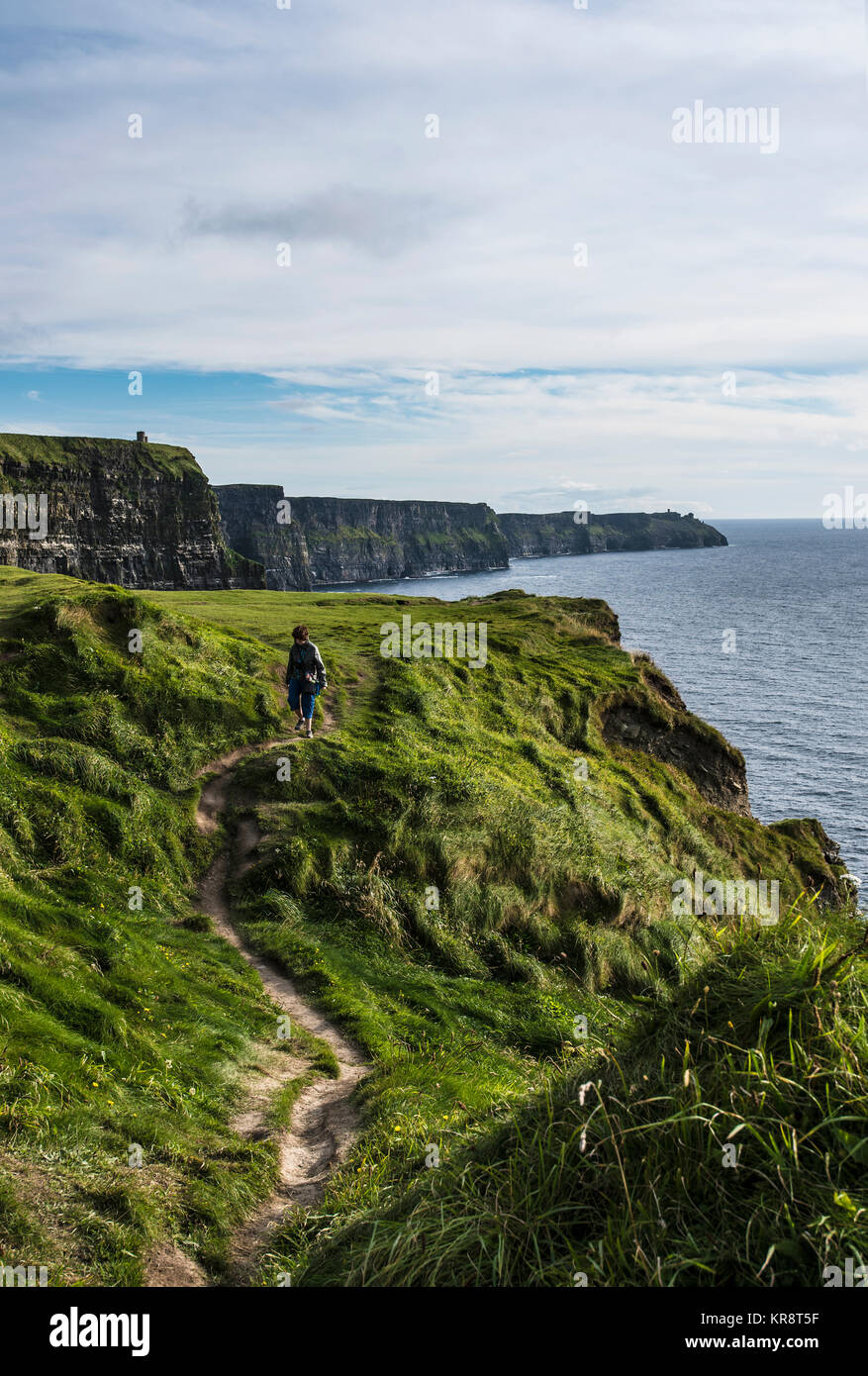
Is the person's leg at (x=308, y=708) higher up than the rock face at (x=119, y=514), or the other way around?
the rock face at (x=119, y=514)

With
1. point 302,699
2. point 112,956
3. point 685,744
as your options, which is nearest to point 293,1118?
point 112,956

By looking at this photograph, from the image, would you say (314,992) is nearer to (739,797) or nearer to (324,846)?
(324,846)

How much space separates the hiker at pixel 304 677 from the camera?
2067 cm

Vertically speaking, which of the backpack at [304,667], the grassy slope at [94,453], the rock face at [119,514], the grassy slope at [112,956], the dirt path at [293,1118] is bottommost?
the dirt path at [293,1118]

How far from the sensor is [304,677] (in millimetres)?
21203

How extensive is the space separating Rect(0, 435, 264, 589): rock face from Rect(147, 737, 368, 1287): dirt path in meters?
130

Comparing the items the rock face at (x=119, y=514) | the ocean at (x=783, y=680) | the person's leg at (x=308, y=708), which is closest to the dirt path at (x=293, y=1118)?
the person's leg at (x=308, y=708)

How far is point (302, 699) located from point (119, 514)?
153179 mm

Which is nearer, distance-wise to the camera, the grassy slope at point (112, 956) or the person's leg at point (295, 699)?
the grassy slope at point (112, 956)

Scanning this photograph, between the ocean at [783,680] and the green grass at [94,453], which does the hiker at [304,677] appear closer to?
the ocean at [783,680]

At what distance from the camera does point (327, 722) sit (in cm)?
2381

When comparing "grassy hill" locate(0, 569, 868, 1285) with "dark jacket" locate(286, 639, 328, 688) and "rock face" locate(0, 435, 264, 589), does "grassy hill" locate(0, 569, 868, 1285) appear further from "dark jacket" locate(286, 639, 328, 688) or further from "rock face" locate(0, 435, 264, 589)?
"rock face" locate(0, 435, 264, 589)

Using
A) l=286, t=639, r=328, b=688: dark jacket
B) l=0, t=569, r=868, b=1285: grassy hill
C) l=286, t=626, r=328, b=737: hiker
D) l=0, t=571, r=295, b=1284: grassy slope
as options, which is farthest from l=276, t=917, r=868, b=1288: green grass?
l=286, t=639, r=328, b=688: dark jacket

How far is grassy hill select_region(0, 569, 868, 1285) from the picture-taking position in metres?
5.20
